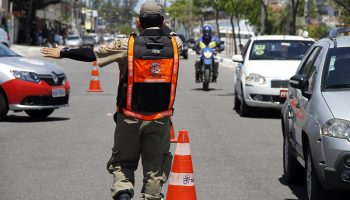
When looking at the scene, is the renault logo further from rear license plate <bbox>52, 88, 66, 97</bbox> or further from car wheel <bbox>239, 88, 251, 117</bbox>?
car wheel <bbox>239, 88, 251, 117</bbox>

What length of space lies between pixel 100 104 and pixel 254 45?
3690mm

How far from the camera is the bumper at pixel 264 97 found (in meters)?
17.0

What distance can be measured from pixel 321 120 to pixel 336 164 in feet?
1.63

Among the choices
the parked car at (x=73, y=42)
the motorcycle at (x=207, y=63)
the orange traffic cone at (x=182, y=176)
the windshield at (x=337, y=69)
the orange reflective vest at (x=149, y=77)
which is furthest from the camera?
the parked car at (x=73, y=42)

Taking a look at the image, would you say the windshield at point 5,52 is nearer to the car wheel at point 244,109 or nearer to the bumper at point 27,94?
the bumper at point 27,94

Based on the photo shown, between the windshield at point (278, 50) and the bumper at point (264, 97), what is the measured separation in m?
1.21

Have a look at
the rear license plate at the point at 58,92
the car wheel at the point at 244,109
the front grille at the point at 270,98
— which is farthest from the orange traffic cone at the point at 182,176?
the car wheel at the point at 244,109

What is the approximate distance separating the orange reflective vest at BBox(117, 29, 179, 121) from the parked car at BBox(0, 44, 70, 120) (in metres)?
8.92

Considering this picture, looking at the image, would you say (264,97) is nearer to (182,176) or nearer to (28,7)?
(182,176)

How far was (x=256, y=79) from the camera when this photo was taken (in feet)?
56.5

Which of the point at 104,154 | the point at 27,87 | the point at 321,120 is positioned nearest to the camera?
the point at 321,120

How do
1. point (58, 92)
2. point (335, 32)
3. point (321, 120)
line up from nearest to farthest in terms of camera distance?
point (321, 120) < point (335, 32) < point (58, 92)

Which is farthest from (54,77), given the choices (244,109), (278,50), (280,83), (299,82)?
(299,82)

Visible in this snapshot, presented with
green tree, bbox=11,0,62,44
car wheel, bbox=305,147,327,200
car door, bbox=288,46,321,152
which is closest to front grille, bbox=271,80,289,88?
car door, bbox=288,46,321,152
